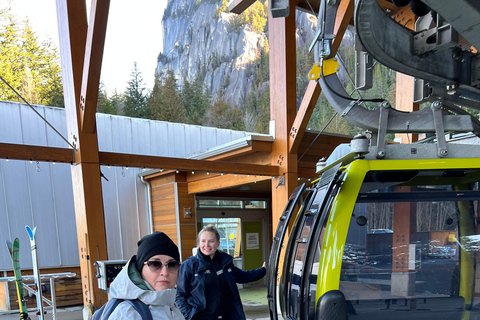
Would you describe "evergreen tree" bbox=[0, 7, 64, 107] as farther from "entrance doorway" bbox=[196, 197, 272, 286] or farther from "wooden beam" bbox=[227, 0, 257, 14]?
"wooden beam" bbox=[227, 0, 257, 14]

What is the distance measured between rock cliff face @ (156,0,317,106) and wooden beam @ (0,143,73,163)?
1832 inches

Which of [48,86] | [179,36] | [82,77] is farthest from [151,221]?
[179,36]

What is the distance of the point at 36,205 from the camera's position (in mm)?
8617

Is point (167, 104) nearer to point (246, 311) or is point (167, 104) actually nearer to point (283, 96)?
point (246, 311)

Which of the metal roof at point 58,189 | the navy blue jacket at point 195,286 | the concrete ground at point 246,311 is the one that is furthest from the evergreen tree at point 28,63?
the navy blue jacket at point 195,286

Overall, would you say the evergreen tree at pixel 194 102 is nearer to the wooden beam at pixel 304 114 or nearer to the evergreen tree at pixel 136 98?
the evergreen tree at pixel 136 98

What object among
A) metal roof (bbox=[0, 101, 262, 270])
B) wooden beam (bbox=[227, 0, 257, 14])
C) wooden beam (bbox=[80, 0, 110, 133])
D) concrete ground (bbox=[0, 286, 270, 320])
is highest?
wooden beam (bbox=[227, 0, 257, 14])

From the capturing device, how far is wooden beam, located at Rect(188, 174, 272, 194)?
800 centimetres

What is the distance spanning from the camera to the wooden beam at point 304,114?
20.4ft

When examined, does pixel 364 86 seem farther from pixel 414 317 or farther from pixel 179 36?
pixel 179 36

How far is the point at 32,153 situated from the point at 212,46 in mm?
58580

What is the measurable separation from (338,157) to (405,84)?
16.0 feet

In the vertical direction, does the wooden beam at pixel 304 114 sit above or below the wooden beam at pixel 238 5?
below

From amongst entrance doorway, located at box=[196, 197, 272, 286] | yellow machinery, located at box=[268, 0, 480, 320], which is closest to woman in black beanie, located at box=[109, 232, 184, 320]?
yellow machinery, located at box=[268, 0, 480, 320]
